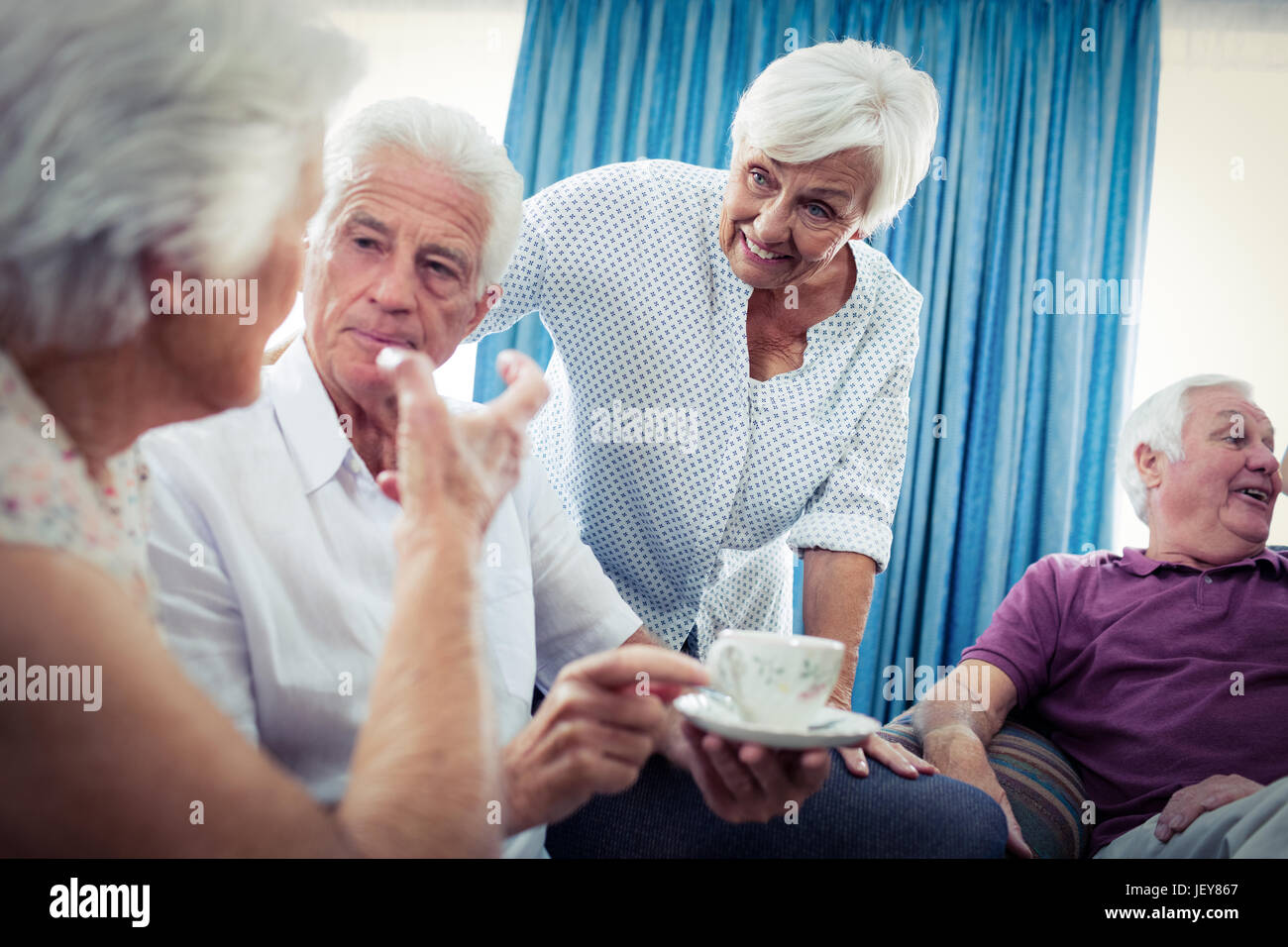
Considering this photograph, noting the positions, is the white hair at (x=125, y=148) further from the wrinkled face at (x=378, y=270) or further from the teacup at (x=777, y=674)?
the teacup at (x=777, y=674)

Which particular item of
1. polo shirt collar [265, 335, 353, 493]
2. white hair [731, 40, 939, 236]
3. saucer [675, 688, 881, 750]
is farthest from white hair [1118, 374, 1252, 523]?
polo shirt collar [265, 335, 353, 493]

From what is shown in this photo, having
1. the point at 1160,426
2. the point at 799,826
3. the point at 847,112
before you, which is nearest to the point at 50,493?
the point at 799,826

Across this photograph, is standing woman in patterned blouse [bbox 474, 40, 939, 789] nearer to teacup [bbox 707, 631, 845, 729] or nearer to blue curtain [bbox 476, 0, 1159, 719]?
teacup [bbox 707, 631, 845, 729]

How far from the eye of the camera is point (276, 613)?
2.76ft

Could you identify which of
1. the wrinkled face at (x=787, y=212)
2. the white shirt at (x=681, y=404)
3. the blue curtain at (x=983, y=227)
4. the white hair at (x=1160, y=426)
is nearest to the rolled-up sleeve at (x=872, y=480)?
the white shirt at (x=681, y=404)

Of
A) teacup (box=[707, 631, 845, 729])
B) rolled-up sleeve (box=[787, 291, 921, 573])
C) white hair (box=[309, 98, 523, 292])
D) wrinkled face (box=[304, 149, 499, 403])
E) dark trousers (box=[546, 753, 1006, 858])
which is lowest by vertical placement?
dark trousers (box=[546, 753, 1006, 858])

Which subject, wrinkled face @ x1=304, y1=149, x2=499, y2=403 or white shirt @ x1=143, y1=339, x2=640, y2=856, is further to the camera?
wrinkled face @ x1=304, y1=149, x2=499, y2=403

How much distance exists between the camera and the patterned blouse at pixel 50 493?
1.64 ft

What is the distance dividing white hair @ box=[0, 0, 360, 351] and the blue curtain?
8.00 ft

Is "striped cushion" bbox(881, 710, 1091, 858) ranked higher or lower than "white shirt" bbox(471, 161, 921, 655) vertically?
lower

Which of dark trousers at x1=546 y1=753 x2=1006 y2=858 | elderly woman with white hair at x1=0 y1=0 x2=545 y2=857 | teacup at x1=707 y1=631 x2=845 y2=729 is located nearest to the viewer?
elderly woman with white hair at x1=0 y1=0 x2=545 y2=857

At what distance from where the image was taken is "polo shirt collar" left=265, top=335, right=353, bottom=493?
36.2 inches
